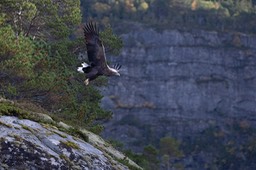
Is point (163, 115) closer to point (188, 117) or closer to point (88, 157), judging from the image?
point (188, 117)

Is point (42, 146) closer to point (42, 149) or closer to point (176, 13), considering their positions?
point (42, 149)

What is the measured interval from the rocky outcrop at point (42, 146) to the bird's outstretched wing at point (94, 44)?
1651 mm

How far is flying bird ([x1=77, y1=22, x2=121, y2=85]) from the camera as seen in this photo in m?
14.8

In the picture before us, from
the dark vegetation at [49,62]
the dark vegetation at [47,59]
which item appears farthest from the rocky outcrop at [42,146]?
the dark vegetation at [47,59]

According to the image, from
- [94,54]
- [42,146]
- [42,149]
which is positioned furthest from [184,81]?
[42,149]

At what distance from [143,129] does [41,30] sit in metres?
55.8

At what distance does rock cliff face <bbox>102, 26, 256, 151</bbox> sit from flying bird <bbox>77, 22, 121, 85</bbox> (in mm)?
69386

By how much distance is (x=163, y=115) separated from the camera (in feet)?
285

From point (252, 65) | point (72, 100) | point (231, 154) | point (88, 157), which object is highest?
point (88, 157)

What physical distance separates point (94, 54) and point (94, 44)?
265 millimetres

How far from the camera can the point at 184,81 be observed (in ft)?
293

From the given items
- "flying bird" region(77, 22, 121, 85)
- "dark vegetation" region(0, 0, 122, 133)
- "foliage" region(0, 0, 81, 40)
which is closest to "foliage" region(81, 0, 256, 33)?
"foliage" region(0, 0, 81, 40)

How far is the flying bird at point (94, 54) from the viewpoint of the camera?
48.6 feet

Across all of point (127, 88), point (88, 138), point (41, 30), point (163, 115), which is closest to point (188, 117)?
point (163, 115)
